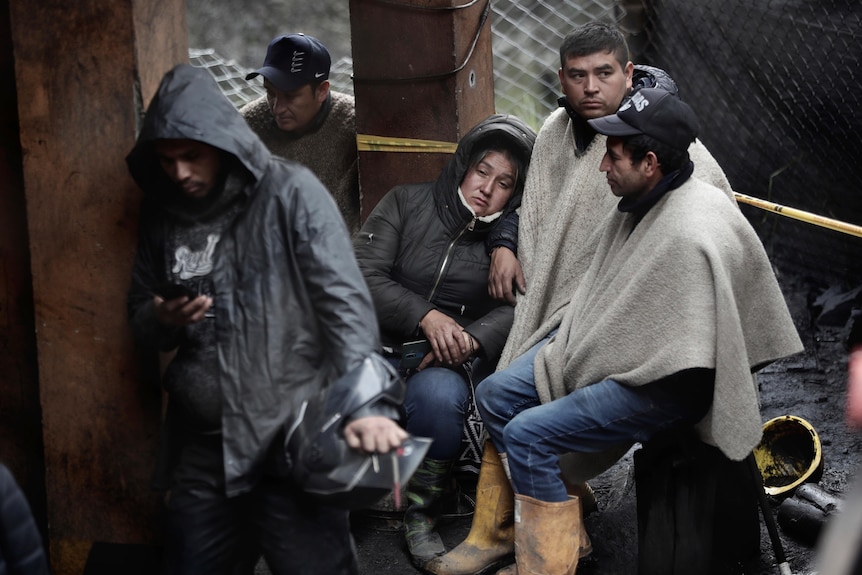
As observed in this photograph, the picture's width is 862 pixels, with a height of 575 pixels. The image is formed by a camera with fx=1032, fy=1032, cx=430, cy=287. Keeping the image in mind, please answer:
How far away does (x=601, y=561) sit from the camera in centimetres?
436

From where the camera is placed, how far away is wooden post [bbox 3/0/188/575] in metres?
3.34

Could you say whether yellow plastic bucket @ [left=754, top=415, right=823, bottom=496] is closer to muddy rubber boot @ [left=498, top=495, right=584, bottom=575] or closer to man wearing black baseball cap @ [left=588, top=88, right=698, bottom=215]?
muddy rubber boot @ [left=498, top=495, right=584, bottom=575]

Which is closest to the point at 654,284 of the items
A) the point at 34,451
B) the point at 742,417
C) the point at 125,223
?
the point at 742,417

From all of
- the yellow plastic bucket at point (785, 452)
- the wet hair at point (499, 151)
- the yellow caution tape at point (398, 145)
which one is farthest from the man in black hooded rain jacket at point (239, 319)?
the yellow plastic bucket at point (785, 452)

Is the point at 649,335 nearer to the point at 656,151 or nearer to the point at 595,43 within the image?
the point at 656,151

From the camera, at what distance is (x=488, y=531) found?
4242mm

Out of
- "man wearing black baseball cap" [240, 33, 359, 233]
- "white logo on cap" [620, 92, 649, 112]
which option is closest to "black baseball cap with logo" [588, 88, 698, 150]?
"white logo on cap" [620, 92, 649, 112]

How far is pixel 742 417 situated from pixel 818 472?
129 centimetres

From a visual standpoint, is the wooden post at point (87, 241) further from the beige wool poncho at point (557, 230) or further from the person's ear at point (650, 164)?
the person's ear at point (650, 164)

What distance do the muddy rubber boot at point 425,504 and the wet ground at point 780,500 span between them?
10 centimetres

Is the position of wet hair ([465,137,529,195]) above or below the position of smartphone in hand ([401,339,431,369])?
above

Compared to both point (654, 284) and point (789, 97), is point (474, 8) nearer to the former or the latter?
point (654, 284)

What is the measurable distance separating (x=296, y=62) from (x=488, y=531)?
2.55 meters

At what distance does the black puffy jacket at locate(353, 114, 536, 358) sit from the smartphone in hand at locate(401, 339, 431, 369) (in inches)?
1.7
